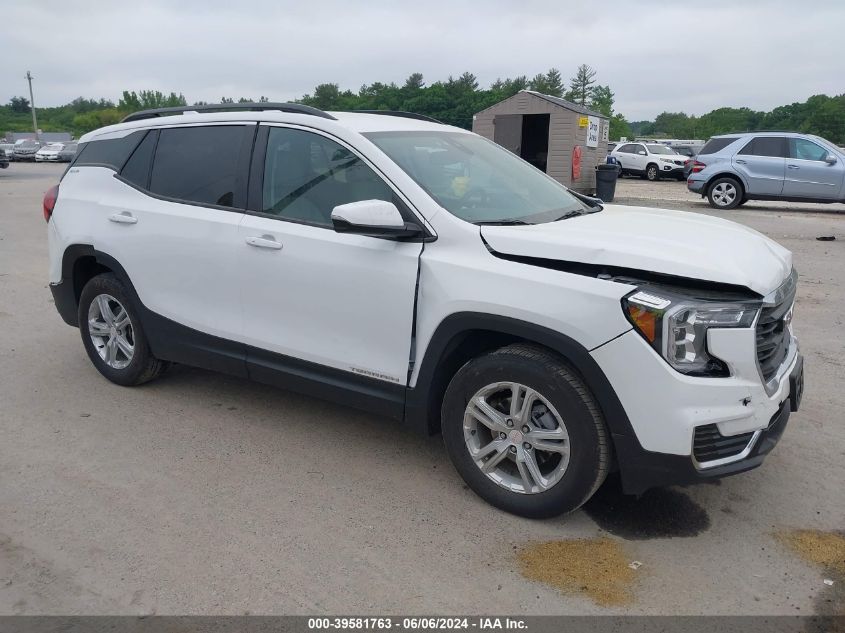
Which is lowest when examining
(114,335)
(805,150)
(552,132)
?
(114,335)

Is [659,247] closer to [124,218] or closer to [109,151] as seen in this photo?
[124,218]

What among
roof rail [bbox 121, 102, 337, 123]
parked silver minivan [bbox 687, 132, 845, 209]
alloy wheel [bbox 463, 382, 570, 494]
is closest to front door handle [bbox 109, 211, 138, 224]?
roof rail [bbox 121, 102, 337, 123]

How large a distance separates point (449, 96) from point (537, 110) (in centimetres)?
6658

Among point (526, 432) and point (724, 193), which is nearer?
point (526, 432)

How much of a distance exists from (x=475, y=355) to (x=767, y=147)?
15.4m

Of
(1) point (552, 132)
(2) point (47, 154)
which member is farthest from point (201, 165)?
(2) point (47, 154)

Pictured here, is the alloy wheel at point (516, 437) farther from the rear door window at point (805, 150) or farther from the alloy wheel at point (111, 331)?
the rear door window at point (805, 150)

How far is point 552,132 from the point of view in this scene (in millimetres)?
18625

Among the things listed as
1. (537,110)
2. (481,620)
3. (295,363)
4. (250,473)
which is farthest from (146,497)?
(537,110)

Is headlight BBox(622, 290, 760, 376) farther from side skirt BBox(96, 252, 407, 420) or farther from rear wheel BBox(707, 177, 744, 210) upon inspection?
rear wheel BBox(707, 177, 744, 210)

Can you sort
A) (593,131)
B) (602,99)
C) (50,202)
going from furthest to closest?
1. (602,99)
2. (593,131)
3. (50,202)

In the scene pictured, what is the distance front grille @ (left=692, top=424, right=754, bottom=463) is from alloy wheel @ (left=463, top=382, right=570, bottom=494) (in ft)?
1.73

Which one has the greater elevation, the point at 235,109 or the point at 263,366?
the point at 235,109

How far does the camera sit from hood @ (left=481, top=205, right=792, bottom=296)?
2.91 metres
